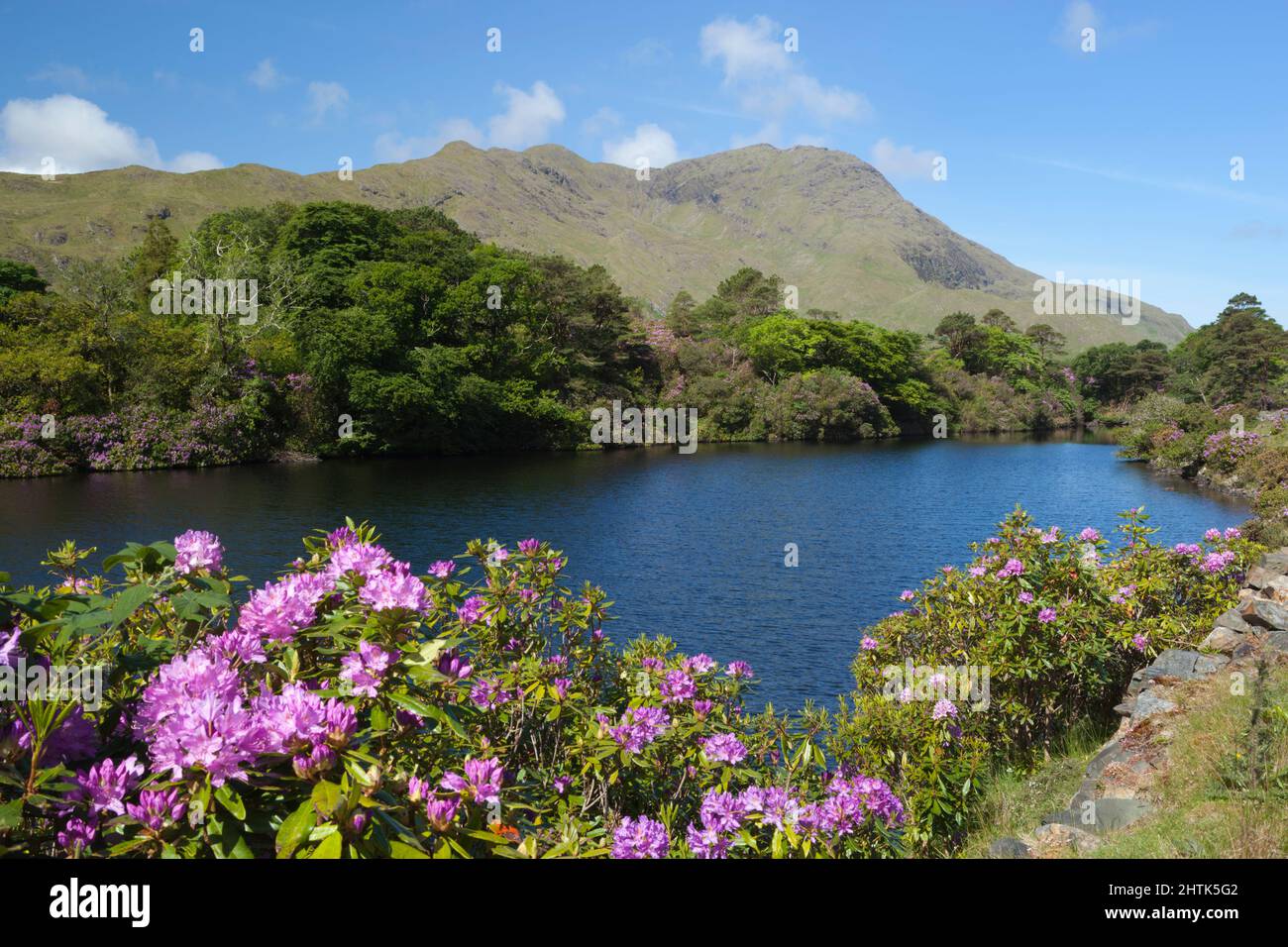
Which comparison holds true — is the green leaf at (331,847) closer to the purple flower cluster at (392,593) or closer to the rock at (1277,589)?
the purple flower cluster at (392,593)

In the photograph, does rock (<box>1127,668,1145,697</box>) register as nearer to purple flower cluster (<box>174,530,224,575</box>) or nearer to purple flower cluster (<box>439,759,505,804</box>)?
purple flower cluster (<box>439,759,505,804</box>)

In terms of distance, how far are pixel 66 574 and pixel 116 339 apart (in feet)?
150

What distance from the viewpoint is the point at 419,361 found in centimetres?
4922

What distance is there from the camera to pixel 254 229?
196ft

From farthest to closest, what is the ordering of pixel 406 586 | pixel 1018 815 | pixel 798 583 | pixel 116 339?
1. pixel 116 339
2. pixel 798 583
3. pixel 1018 815
4. pixel 406 586

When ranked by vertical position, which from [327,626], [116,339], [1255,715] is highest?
[116,339]

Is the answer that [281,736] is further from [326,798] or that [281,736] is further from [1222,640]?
[1222,640]

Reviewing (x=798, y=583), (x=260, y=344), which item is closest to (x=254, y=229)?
(x=260, y=344)

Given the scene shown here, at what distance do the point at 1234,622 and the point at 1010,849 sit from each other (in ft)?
16.6

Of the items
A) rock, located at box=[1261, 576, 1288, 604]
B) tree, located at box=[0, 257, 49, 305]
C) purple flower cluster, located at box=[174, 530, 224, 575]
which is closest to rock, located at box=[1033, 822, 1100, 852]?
rock, located at box=[1261, 576, 1288, 604]

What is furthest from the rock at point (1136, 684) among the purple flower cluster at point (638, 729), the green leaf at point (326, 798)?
the green leaf at point (326, 798)

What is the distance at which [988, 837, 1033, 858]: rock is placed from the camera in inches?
221

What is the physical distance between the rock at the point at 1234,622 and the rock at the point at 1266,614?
0.07m
